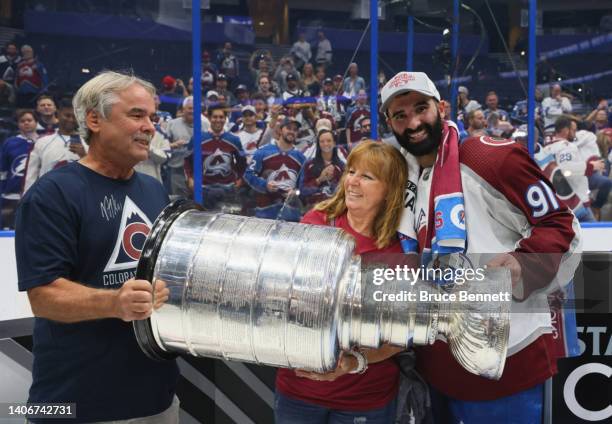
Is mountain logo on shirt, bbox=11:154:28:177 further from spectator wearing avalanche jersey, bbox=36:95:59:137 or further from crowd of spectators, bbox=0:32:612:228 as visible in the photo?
spectator wearing avalanche jersey, bbox=36:95:59:137

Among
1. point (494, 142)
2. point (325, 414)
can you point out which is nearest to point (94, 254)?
point (325, 414)

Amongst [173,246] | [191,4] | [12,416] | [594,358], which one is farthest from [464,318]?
[191,4]

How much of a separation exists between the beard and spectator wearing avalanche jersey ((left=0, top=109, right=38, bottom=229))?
3099 mm

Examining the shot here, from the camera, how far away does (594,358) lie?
1.74 meters

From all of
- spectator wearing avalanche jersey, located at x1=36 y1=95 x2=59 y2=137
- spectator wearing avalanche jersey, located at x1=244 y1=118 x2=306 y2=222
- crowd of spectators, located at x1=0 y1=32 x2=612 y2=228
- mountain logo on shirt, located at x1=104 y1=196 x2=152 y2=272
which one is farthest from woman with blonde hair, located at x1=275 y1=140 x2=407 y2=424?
spectator wearing avalanche jersey, located at x1=36 y1=95 x2=59 y2=137

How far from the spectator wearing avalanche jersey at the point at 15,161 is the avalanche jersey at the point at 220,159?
3.30ft

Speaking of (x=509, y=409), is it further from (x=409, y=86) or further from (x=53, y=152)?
(x=53, y=152)

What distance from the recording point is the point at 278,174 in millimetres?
4574

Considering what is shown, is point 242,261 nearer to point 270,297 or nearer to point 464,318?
point 270,297

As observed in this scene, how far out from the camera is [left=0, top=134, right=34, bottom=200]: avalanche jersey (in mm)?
3958

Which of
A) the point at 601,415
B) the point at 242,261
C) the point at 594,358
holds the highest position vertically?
the point at 242,261

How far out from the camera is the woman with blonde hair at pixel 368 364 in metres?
1.44

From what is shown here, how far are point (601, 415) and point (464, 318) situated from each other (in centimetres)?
94

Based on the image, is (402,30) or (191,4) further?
(402,30)
